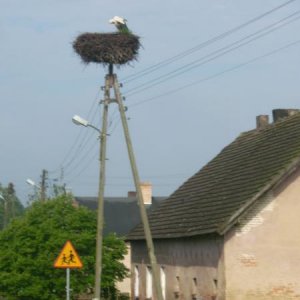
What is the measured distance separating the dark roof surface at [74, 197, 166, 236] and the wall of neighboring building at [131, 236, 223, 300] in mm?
A: 27509

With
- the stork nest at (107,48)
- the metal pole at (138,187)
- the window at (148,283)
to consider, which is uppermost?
the stork nest at (107,48)

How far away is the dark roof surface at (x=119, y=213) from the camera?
203ft

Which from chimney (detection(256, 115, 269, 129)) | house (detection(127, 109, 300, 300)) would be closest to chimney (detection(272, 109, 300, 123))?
chimney (detection(256, 115, 269, 129))

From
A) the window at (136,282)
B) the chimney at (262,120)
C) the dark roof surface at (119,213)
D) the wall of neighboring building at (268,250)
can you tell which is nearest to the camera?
the wall of neighboring building at (268,250)

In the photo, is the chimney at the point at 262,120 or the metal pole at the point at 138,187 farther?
the chimney at the point at 262,120

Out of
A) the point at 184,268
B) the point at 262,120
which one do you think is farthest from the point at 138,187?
the point at 262,120

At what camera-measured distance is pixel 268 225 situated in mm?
24688

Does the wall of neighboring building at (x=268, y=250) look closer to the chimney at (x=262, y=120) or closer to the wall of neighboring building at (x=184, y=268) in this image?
the wall of neighboring building at (x=184, y=268)

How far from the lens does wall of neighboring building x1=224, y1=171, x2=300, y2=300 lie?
24375 millimetres

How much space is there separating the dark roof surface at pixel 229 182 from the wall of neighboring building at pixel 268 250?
1.75ft

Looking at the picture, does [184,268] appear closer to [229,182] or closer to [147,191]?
[229,182]

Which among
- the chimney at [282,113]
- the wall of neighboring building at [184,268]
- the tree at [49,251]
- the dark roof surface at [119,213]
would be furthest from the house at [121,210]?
the tree at [49,251]

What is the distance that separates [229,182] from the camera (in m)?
27.9

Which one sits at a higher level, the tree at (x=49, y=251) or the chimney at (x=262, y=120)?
the chimney at (x=262, y=120)
